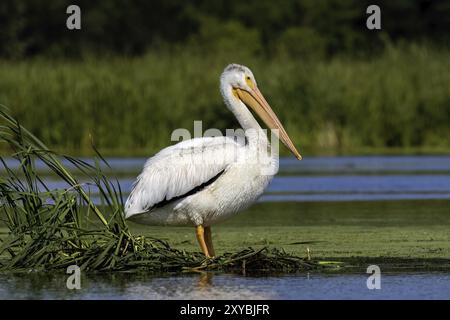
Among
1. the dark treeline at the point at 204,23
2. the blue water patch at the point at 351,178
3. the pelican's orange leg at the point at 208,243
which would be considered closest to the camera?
the pelican's orange leg at the point at 208,243

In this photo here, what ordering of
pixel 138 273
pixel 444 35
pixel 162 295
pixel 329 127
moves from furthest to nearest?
pixel 444 35
pixel 329 127
pixel 138 273
pixel 162 295

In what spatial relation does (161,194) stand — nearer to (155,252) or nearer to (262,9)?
(155,252)

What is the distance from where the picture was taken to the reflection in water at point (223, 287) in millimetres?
7035

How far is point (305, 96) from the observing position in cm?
1972

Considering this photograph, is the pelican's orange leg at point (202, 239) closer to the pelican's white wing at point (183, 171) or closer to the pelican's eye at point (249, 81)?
the pelican's white wing at point (183, 171)

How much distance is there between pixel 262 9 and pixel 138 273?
3022 cm

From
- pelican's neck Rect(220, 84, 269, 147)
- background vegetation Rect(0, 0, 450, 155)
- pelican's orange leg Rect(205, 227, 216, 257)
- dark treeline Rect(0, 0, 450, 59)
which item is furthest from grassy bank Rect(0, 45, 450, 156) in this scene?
dark treeline Rect(0, 0, 450, 59)

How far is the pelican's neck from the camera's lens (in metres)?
8.26

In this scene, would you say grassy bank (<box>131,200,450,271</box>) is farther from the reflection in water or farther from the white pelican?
the white pelican

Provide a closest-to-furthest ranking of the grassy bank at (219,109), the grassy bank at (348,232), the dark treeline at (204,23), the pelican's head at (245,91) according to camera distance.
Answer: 1. the grassy bank at (348,232)
2. the pelican's head at (245,91)
3. the grassy bank at (219,109)
4. the dark treeline at (204,23)

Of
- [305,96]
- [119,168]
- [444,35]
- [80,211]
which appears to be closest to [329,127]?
[305,96]

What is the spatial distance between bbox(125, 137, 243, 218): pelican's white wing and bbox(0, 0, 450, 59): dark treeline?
82.3ft

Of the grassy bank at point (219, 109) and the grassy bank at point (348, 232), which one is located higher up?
the grassy bank at point (219, 109)

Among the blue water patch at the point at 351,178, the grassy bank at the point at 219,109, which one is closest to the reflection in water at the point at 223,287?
the blue water patch at the point at 351,178
